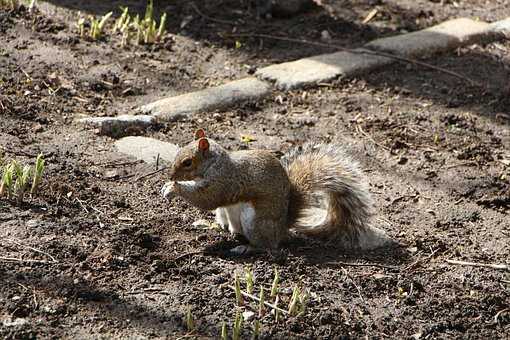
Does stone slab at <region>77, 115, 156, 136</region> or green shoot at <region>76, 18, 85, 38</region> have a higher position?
green shoot at <region>76, 18, 85, 38</region>

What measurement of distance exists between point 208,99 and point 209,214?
123 centimetres

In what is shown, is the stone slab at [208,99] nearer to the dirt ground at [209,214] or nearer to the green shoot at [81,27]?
the dirt ground at [209,214]

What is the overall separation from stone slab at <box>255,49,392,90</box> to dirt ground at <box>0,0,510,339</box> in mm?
96

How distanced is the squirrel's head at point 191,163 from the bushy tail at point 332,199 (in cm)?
42

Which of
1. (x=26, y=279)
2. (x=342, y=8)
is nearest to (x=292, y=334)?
(x=26, y=279)

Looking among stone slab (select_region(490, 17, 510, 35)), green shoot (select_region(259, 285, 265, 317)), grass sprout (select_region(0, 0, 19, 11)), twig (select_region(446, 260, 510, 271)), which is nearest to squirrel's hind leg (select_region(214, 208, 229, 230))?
green shoot (select_region(259, 285, 265, 317))

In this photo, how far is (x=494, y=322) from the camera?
3.13 meters

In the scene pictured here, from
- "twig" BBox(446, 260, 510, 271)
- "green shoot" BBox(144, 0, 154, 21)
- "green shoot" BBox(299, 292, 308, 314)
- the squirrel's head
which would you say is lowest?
"green shoot" BBox(299, 292, 308, 314)

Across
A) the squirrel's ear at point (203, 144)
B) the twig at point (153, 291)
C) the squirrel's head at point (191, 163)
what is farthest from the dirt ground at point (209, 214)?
the squirrel's ear at point (203, 144)

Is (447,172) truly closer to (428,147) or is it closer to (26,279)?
(428,147)

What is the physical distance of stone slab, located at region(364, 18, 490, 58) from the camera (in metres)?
5.79

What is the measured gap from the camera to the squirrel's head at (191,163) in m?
3.43

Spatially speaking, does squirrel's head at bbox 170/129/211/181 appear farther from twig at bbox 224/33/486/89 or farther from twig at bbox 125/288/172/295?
twig at bbox 224/33/486/89

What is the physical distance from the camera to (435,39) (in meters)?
5.94
